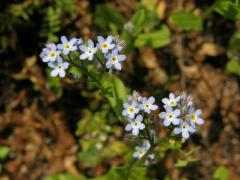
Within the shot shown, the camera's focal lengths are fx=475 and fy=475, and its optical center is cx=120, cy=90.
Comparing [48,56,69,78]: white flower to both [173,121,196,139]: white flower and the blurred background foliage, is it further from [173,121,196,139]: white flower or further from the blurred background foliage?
the blurred background foliage

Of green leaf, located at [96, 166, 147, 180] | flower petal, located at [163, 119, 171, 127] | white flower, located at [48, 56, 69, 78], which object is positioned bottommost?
flower petal, located at [163, 119, 171, 127]

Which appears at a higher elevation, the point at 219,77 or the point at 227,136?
the point at 219,77

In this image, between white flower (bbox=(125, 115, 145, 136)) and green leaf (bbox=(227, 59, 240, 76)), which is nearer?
white flower (bbox=(125, 115, 145, 136))

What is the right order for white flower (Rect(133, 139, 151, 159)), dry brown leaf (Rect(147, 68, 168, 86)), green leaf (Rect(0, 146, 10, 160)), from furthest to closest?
dry brown leaf (Rect(147, 68, 168, 86)), green leaf (Rect(0, 146, 10, 160)), white flower (Rect(133, 139, 151, 159))

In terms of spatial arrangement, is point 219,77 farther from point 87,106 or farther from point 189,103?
point 189,103

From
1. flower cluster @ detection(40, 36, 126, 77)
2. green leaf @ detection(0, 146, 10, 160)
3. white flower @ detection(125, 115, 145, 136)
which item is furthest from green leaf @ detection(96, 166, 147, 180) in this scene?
green leaf @ detection(0, 146, 10, 160)

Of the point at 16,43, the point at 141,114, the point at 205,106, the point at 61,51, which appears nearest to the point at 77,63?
the point at 61,51

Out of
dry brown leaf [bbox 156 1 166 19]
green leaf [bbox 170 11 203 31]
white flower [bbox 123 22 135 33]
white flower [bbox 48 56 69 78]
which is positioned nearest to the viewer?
white flower [bbox 48 56 69 78]
